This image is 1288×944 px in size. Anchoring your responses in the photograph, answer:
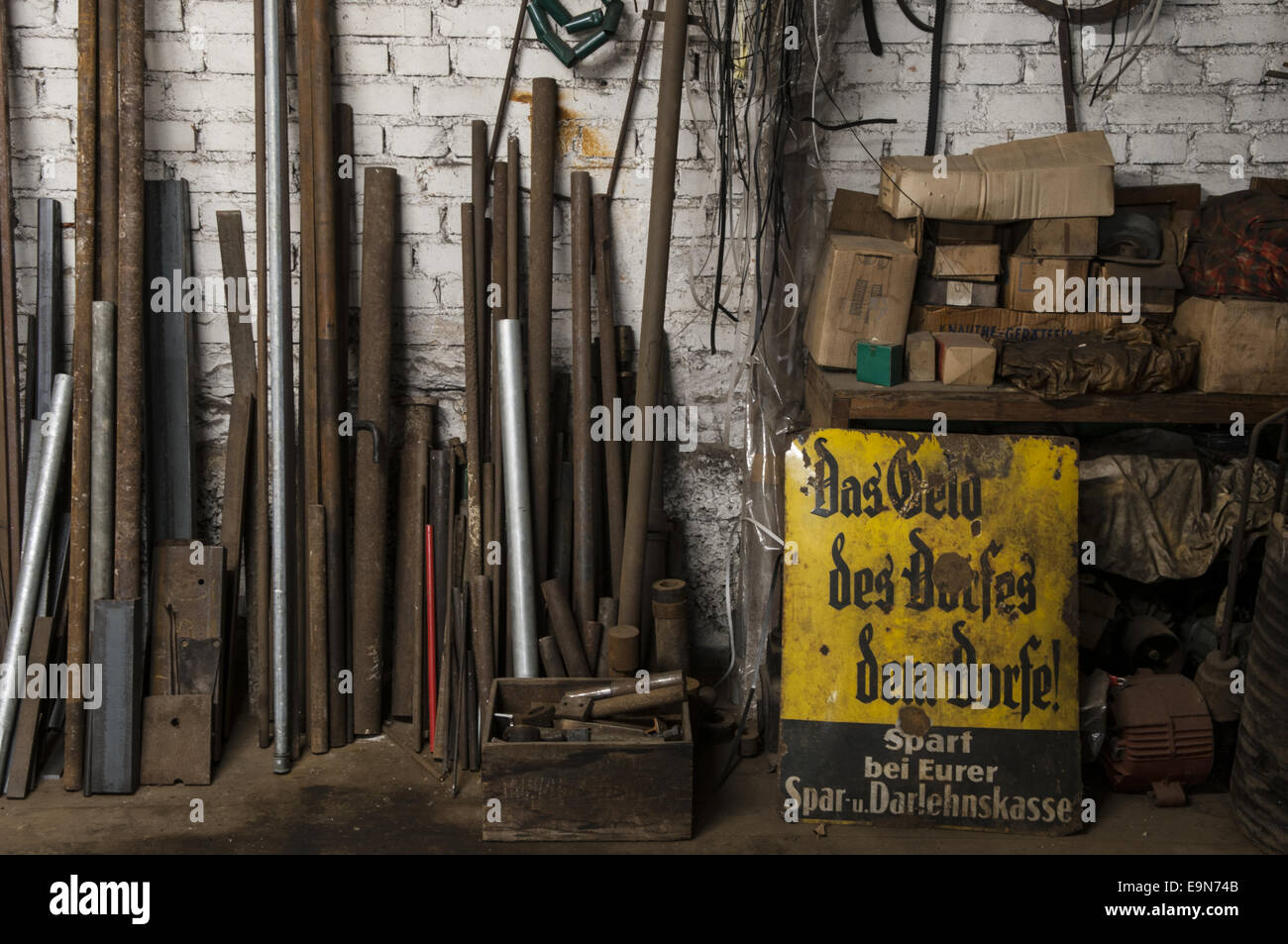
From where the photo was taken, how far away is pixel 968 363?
8.85ft

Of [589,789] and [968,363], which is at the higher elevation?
[968,363]

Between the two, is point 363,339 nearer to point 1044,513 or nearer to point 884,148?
point 884,148

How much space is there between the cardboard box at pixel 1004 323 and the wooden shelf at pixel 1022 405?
0.23m

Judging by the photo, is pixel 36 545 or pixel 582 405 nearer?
pixel 36 545

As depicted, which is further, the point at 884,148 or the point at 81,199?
the point at 884,148

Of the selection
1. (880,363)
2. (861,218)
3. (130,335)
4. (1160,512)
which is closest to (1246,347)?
(1160,512)

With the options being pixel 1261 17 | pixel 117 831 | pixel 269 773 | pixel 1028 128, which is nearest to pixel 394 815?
pixel 269 773

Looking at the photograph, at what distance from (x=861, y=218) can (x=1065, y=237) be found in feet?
1.61

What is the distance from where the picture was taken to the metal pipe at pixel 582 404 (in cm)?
307

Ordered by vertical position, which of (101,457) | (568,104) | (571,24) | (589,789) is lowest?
(589,789)

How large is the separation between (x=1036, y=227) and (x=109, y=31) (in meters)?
2.24

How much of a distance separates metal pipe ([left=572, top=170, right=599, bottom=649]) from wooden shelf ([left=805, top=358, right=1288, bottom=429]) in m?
0.67

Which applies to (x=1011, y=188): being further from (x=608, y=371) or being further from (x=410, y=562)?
(x=410, y=562)

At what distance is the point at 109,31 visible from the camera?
9.36 ft
